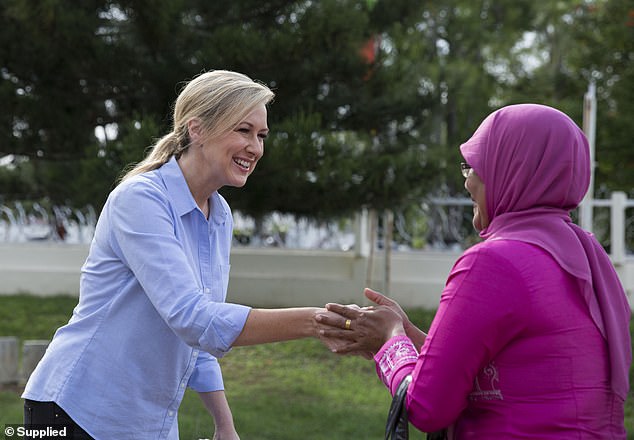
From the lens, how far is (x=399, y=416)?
2.06 m

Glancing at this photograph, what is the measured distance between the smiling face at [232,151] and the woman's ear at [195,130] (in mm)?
23

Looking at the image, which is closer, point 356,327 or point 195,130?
point 356,327

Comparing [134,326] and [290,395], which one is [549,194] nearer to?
[134,326]

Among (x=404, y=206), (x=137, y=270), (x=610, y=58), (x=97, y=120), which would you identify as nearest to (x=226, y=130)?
(x=137, y=270)

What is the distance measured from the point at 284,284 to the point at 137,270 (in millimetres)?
9107

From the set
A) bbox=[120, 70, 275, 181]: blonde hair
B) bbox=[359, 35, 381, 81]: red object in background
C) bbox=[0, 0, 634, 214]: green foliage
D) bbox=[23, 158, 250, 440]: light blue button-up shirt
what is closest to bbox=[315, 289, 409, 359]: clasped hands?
bbox=[23, 158, 250, 440]: light blue button-up shirt

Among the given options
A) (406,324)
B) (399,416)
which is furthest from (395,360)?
(406,324)

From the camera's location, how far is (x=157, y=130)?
829 cm

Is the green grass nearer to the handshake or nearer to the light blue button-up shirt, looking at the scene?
the light blue button-up shirt

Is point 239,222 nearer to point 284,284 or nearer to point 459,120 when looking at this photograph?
point 284,284

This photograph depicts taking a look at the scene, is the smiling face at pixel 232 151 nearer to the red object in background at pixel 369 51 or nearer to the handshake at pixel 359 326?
the handshake at pixel 359 326

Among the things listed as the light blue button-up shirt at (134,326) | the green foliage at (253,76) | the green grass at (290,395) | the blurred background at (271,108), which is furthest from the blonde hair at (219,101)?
the blurred background at (271,108)

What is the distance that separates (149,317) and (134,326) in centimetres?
5

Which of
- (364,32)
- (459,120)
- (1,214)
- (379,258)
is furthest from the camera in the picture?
(459,120)
